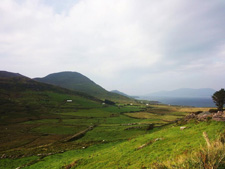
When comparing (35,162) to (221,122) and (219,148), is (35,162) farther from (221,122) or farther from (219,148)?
(221,122)

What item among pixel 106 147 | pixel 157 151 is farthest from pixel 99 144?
pixel 157 151

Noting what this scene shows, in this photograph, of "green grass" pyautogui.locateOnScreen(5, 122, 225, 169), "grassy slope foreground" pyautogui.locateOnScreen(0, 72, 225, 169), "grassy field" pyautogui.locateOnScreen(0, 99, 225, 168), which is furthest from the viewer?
"grassy field" pyautogui.locateOnScreen(0, 99, 225, 168)

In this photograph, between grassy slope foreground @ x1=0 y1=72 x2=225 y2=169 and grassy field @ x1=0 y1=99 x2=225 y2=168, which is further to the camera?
grassy field @ x1=0 y1=99 x2=225 y2=168

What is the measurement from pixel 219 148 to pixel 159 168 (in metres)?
4.37

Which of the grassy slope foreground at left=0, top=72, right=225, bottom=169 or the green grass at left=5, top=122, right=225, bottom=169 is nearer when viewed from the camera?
the green grass at left=5, top=122, right=225, bottom=169

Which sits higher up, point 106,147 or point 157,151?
point 157,151

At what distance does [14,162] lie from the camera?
129 ft

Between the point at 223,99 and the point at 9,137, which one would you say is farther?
the point at 223,99

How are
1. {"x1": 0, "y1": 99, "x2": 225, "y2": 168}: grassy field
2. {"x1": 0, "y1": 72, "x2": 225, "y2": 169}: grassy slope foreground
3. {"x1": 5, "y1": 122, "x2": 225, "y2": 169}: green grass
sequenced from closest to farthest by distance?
{"x1": 5, "y1": 122, "x2": 225, "y2": 169}: green grass < {"x1": 0, "y1": 72, "x2": 225, "y2": 169}: grassy slope foreground < {"x1": 0, "y1": 99, "x2": 225, "y2": 168}: grassy field

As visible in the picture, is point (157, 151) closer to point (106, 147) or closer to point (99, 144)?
point (106, 147)

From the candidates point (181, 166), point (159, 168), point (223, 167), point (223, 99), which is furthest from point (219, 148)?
point (223, 99)

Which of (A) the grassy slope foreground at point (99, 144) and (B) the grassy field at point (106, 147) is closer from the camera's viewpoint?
(A) the grassy slope foreground at point (99, 144)

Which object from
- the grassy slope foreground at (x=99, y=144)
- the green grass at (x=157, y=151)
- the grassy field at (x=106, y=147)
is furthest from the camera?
the grassy field at (x=106, y=147)

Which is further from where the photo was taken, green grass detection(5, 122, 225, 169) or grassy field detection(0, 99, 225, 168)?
grassy field detection(0, 99, 225, 168)
